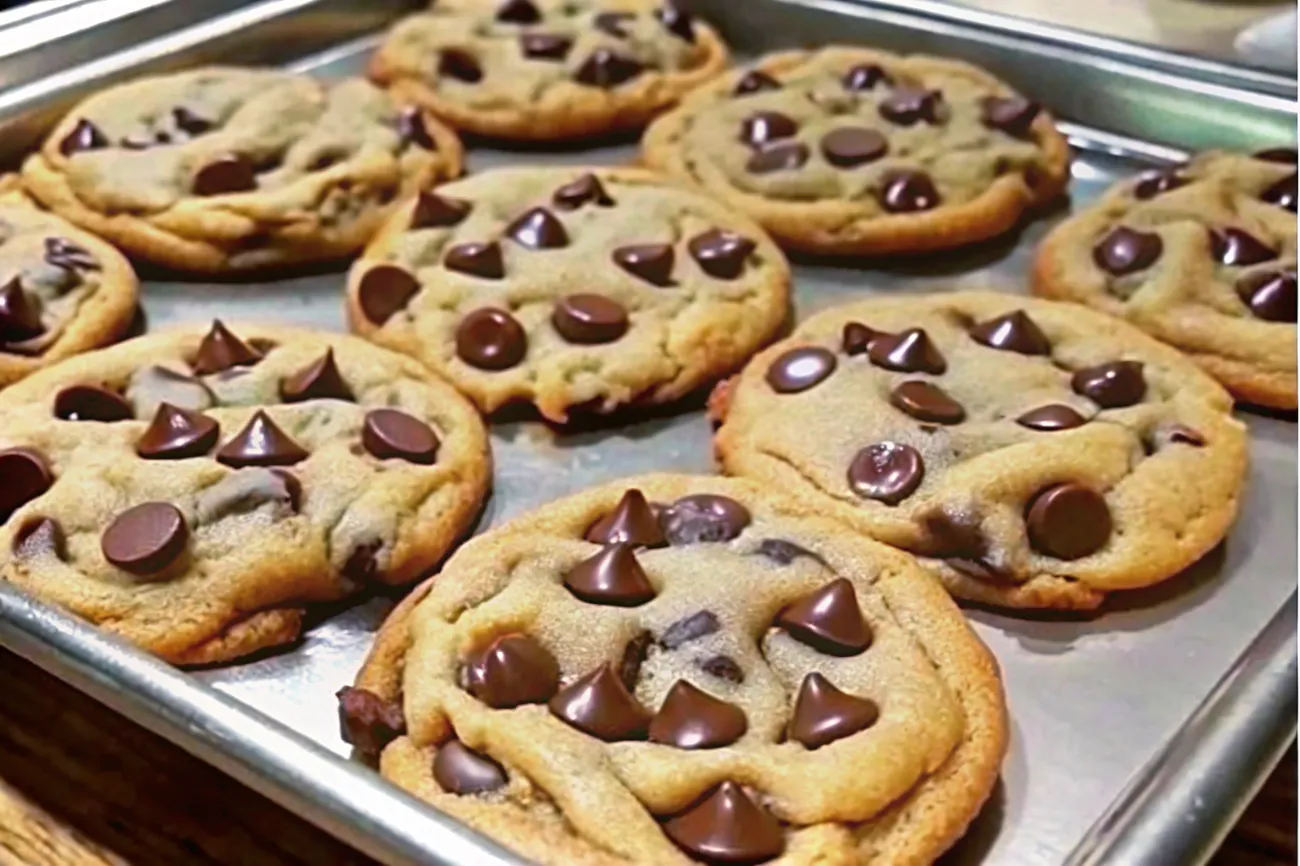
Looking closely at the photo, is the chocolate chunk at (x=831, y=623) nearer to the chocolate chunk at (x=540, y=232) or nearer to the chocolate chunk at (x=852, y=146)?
the chocolate chunk at (x=540, y=232)

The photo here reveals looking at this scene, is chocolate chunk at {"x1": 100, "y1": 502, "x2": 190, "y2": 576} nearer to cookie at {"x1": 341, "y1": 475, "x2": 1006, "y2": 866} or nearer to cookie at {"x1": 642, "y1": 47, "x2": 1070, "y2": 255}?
cookie at {"x1": 341, "y1": 475, "x2": 1006, "y2": 866}

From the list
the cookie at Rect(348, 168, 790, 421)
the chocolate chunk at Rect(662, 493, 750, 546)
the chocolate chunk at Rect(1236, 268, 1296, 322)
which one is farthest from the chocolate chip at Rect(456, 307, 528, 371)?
the chocolate chunk at Rect(1236, 268, 1296, 322)

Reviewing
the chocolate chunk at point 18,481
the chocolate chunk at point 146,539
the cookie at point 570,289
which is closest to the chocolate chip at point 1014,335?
the cookie at point 570,289

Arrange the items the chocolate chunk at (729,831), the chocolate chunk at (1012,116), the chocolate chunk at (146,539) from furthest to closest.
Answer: the chocolate chunk at (1012,116) < the chocolate chunk at (146,539) < the chocolate chunk at (729,831)

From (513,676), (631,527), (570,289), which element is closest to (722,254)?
(570,289)

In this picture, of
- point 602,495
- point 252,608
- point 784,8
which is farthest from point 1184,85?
point 252,608

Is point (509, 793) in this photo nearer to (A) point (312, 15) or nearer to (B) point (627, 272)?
(B) point (627, 272)
